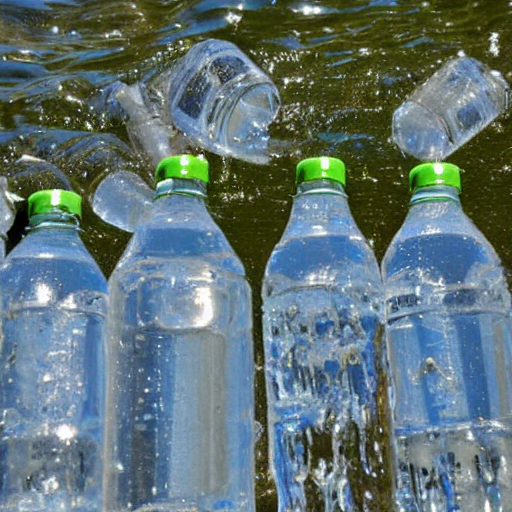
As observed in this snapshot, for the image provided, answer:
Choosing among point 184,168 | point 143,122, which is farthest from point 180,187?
Answer: point 143,122

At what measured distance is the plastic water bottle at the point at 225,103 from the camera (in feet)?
6.57

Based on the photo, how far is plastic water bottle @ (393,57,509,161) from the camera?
2.04 m

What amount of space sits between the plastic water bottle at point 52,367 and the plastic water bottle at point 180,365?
0.04 m

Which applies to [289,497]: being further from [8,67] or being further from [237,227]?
[8,67]

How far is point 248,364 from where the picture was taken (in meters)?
1.77

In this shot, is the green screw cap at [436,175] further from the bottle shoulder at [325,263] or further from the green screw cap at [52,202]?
the green screw cap at [52,202]

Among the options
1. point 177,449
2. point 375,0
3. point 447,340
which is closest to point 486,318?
point 447,340

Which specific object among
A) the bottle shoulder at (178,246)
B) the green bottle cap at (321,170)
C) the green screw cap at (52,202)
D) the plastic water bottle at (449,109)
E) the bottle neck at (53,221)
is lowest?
the bottle shoulder at (178,246)

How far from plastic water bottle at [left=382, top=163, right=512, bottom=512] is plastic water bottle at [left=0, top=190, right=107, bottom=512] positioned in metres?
0.56

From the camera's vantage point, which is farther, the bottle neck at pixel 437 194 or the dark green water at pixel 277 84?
the dark green water at pixel 277 84

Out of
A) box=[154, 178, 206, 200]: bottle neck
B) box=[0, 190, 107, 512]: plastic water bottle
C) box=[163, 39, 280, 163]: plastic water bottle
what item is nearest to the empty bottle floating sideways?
box=[163, 39, 280, 163]: plastic water bottle

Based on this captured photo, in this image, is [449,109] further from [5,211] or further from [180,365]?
[5,211]

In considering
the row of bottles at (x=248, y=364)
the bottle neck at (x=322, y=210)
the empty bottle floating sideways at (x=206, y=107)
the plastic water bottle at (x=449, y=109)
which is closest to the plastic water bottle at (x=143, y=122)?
the empty bottle floating sideways at (x=206, y=107)

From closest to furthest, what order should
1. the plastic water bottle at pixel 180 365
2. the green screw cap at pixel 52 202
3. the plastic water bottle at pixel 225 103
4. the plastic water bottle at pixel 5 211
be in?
1. the plastic water bottle at pixel 180 365
2. the green screw cap at pixel 52 202
3. the plastic water bottle at pixel 5 211
4. the plastic water bottle at pixel 225 103
